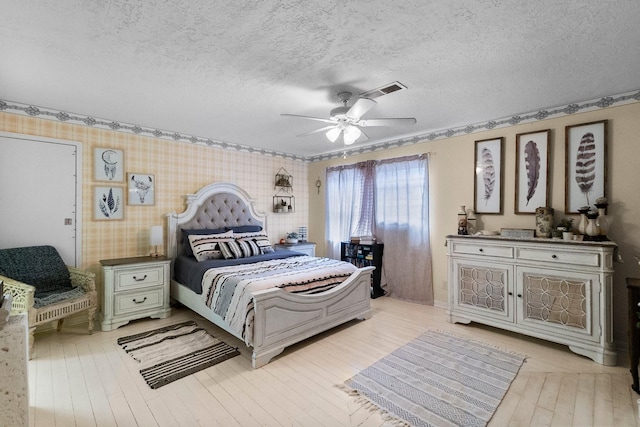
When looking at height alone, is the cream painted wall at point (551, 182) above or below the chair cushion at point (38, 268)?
above

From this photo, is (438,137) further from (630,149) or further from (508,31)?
(508,31)

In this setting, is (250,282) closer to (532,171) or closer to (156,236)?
(156,236)

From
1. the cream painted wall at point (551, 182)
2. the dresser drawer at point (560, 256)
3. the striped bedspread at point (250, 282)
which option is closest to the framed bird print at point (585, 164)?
the cream painted wall at point (551, 182)

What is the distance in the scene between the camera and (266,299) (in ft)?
8.57

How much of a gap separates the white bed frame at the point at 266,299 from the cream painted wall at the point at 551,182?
138 cm

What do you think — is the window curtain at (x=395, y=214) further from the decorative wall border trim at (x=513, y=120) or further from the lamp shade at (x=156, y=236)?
the lamp shade at (x=156, y=236)

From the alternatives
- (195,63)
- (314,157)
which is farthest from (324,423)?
(314,157)

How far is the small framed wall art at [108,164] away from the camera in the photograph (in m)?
3.60

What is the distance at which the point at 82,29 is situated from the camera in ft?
5.97

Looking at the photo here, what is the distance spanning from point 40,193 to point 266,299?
2.92 meters

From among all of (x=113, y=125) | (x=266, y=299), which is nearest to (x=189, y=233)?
(x=113, y=125)

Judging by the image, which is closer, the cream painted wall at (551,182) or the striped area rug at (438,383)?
the striped area rug at (438,383)

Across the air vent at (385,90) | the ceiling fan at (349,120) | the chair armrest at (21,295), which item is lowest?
the chair armrest at (21,295)

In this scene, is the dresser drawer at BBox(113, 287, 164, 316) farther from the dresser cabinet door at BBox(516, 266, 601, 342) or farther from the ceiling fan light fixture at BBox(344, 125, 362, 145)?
the dresser cabinet door at BBox(516, 266, 601, 342)
